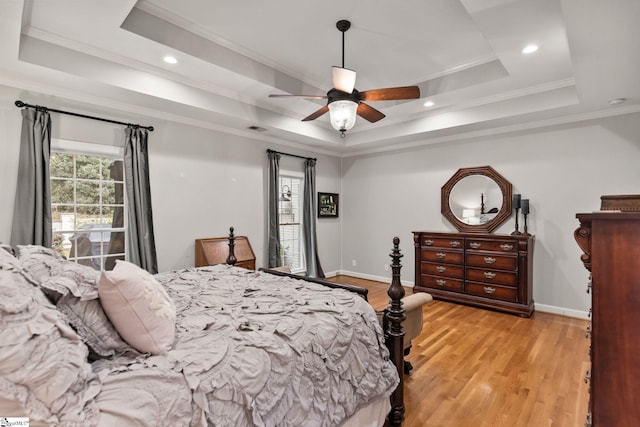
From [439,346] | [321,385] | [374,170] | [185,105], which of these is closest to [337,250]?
[374,170]

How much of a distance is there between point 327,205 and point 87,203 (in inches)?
157

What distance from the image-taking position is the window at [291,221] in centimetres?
582

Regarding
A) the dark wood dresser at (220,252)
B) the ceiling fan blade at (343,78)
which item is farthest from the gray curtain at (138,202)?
the ceiling fan blade at (343,78)

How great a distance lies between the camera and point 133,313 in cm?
136

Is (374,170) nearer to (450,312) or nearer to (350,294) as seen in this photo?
(450,312)

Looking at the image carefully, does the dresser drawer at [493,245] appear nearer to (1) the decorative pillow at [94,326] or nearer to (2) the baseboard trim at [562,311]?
(2) the baseboard trim at [562,311]

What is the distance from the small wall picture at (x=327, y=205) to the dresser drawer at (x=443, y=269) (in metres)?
2.18

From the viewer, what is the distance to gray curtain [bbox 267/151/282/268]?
5254mm

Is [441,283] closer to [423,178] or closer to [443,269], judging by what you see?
[443,269]

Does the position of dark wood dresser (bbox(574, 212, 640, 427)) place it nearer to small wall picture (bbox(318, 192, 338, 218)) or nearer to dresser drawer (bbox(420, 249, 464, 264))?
dresser drawer (bbox(420, 249, 464, 264))

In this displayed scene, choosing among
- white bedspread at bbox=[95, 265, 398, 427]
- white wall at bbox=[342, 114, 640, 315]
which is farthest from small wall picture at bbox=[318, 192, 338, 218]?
white bedspread at bbox=[95, 265, 398, 427]

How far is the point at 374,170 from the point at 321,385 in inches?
203

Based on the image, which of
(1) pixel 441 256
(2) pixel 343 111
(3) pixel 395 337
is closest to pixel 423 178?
(1) pixel 441 256

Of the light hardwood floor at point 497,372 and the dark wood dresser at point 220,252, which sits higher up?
the dark wood dresser at point 220,252
